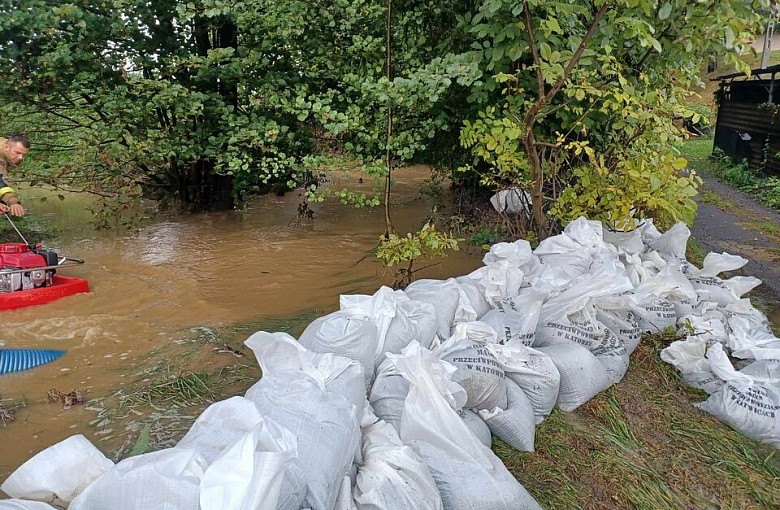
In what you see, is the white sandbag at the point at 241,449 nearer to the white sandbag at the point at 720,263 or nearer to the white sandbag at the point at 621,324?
the white sandbag at the point at 621,324

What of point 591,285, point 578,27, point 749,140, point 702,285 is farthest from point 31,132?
point 749,140

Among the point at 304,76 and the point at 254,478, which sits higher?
the point at 304,76

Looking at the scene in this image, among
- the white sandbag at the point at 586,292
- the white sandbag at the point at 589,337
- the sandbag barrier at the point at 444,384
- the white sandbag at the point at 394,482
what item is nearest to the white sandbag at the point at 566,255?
the sandbag barrier at the point at 444,384

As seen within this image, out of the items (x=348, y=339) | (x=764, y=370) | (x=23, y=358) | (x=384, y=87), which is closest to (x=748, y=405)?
(x=764, y=370)

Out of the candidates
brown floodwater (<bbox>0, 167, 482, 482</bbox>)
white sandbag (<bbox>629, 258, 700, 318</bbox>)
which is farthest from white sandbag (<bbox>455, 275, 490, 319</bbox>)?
brown floodwater (<bbox>0, 167, 482, 482</bbox>)

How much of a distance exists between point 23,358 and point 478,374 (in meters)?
2.82

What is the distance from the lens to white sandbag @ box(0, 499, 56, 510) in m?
1.39

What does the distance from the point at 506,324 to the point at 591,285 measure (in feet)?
1.60

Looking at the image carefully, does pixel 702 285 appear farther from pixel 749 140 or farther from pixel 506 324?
pixel 749 140

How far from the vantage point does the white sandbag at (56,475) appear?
61.9 inches

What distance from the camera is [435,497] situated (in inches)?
70.7

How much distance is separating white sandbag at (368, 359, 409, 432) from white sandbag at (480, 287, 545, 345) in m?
0.72

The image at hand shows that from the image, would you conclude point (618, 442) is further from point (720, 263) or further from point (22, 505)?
point (22, 505)

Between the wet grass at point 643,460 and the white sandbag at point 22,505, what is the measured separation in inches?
64.4
